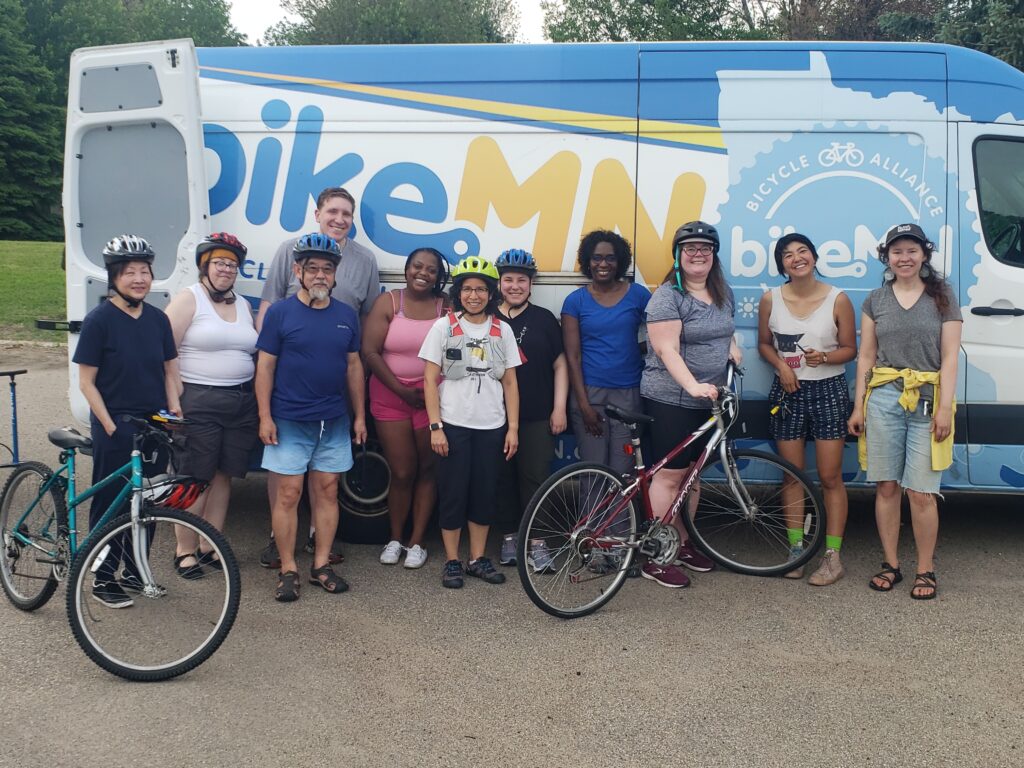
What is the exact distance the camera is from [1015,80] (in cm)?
490

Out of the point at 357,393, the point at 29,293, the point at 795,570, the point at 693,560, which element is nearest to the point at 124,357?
the point at 357,393

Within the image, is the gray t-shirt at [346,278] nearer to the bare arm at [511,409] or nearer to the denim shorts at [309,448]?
the denim shorts at [309,448]

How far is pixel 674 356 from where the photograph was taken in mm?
4570

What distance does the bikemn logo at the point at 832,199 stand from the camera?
490 cm

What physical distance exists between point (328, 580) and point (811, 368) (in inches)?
109

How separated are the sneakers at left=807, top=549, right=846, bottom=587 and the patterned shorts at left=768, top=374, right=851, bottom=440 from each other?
0.64 meters

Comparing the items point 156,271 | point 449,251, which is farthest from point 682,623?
point 156,271

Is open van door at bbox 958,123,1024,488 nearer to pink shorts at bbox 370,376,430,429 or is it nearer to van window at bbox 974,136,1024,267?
van window at bbox 974,136,1024,267

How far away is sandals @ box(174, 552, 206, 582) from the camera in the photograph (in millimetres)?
3705

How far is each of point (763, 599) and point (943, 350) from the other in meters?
1.53

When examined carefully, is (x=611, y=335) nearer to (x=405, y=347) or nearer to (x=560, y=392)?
(x=560, y=392)

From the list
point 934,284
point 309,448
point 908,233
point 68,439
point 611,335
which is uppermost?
point 908,233

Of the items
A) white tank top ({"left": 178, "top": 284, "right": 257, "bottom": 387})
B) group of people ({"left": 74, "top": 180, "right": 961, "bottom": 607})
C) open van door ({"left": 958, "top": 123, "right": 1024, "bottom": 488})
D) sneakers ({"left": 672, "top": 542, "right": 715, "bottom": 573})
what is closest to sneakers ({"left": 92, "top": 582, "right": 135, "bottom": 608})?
group of people ({"left": 74, "top": 180, "right": 961, "bottom": 607})

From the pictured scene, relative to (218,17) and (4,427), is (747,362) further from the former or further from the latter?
(218,17)
